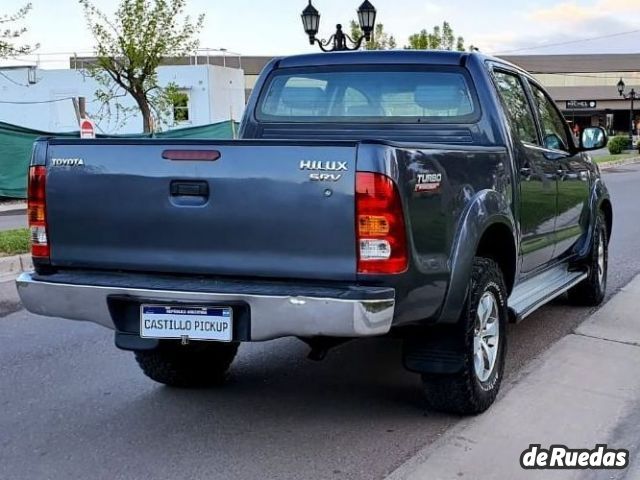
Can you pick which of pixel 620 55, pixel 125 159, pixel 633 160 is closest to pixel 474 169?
pixel 125 159

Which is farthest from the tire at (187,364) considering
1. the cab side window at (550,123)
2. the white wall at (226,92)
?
the white wall at (226,92)

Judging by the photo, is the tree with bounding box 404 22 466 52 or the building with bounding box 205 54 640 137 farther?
the building with bounding box 205 54 640 137

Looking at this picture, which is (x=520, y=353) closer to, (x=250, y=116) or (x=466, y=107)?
(x=466, y=107)

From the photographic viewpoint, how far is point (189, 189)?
155 inches

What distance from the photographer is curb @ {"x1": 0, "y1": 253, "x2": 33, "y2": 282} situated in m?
9.23

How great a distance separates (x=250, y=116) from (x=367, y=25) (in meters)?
11.8

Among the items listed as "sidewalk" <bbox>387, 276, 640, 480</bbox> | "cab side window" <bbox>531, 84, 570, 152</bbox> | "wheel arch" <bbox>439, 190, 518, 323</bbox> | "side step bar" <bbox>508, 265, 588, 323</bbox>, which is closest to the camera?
"sidewalk" <bbox>387, 276, 640, 480</bbox>

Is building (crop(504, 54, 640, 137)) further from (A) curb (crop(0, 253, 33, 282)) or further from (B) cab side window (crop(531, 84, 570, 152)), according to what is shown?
(B) cab side window (crop(531, 84, 570, 152))

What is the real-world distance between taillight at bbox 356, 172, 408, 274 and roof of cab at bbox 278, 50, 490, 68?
Answer: 6.32 ft

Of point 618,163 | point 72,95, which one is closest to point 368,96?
point 618,163

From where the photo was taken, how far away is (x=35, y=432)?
172 inches

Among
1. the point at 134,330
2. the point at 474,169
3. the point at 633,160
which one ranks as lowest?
the point at 633,160

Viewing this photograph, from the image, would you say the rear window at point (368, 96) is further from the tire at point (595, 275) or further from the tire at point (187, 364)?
the tire at point (595, 275)

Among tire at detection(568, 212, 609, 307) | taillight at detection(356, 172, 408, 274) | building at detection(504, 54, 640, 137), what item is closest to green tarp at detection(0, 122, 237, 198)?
tire at detection(568, 212, 609, 307)
